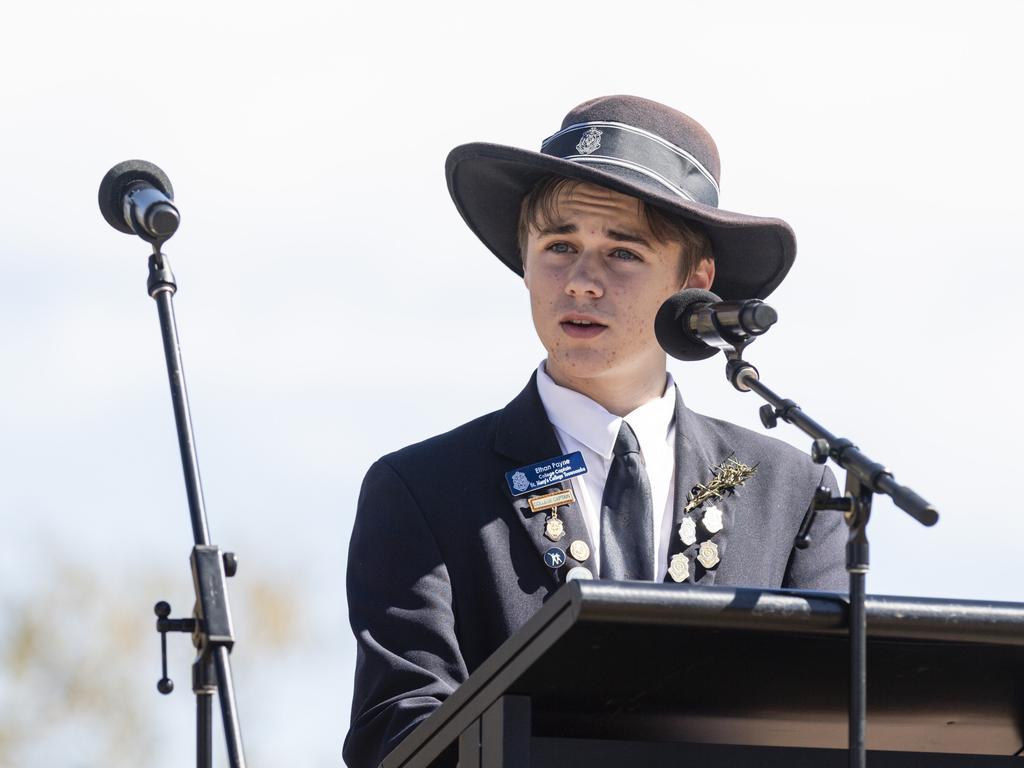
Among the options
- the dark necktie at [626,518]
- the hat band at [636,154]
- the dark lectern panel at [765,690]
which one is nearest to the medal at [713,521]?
the dark necktie at [626,518]

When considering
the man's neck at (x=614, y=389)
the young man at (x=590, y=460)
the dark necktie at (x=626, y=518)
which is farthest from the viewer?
the man's neck at (x=614, y=389)

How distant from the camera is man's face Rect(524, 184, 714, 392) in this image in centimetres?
403

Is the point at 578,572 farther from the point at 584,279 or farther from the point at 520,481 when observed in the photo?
the point at 584,279

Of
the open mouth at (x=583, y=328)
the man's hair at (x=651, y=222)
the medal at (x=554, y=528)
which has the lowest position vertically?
the medal at (x=554, y=528)

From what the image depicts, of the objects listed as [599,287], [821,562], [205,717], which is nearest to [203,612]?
[205,717]

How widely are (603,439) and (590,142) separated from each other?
69 centimetres

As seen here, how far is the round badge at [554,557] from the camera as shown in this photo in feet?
12.3

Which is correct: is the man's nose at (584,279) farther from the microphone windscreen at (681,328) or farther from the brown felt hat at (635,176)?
the microphone windscreen at (681,328)

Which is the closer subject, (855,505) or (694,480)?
(855,505)

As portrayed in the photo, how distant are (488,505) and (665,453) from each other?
46 cm

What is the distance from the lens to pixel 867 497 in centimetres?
249

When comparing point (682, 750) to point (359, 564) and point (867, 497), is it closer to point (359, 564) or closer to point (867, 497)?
point (867, 497)

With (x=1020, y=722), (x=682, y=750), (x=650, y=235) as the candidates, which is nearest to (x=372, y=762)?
(x=682, y=750)

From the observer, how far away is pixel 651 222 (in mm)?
4188
